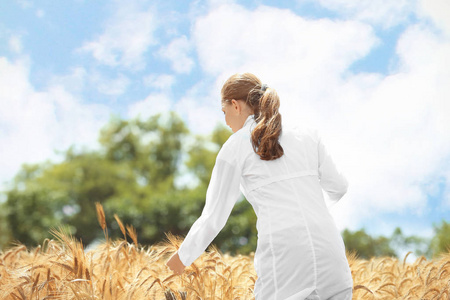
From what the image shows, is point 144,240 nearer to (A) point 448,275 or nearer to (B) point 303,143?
(A) point 448,275

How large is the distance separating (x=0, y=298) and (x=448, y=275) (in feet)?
10.7

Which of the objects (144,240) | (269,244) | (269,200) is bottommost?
(144,240)

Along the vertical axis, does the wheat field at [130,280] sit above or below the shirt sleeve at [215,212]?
below

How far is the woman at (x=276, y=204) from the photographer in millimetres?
1850

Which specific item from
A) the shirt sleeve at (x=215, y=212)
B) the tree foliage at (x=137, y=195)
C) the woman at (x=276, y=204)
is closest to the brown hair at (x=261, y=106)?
the woman at (x=276, y=204)

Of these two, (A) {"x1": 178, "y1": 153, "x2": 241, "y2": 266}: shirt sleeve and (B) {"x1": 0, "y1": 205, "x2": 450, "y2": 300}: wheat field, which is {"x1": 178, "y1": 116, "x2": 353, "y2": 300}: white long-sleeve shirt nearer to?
(A) {"x1": 178, "y1": 153, "x2": 241, "y2": 266}: shirt sleeve

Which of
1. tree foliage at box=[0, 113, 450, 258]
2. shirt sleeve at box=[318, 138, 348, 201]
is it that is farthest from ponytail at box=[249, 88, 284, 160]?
tree foliage at box=[0, 113, 450, 258]

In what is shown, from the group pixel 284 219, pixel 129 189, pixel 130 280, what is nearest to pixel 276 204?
pixel 284 219

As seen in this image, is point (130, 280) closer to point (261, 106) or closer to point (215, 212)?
point (215, 212)

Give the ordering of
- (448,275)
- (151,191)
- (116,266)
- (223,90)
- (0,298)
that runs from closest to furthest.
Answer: (223,90) < (0,298) < (116,266) < (448,275) < (151,191)

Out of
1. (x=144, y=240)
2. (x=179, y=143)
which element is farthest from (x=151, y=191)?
(x=144, y=240)

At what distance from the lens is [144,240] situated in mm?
12203

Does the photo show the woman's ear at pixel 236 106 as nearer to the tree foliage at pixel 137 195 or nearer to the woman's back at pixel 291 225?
the woman's back at pixel 291 225

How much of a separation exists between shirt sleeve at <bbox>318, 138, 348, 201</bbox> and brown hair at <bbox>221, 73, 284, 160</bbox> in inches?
10.8
